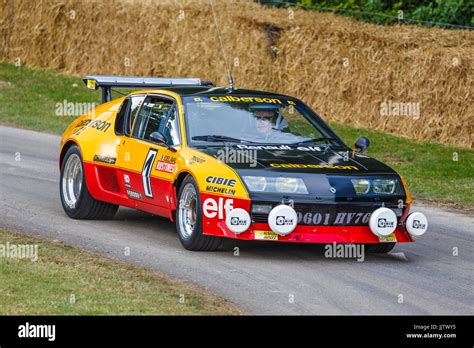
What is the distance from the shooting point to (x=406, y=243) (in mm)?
12195

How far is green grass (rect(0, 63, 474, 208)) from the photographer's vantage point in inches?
670

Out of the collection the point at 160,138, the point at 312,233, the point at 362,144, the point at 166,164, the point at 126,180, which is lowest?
the point at 312,233

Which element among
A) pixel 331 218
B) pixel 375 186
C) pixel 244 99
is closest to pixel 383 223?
pixel 375 186

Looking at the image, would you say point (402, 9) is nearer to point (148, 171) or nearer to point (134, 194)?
point (134, 194)

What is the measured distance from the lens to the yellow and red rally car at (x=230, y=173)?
10578 millimetres

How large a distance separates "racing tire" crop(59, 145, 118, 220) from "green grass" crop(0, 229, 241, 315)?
196 cm

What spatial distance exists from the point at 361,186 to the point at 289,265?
98cm

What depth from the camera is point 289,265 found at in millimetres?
10703

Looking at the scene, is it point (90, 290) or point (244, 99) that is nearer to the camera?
point (90, 290)

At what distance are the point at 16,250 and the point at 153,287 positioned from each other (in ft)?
6.29

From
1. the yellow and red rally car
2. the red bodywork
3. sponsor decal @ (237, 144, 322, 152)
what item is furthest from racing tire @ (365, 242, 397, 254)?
sponsor decal @ (237, 144, 322, 152)

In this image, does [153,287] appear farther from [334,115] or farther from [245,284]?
[334,115]

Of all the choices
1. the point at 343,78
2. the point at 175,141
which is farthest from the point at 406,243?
the point at 343,78

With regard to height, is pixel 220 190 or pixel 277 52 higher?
pixel 277 52
